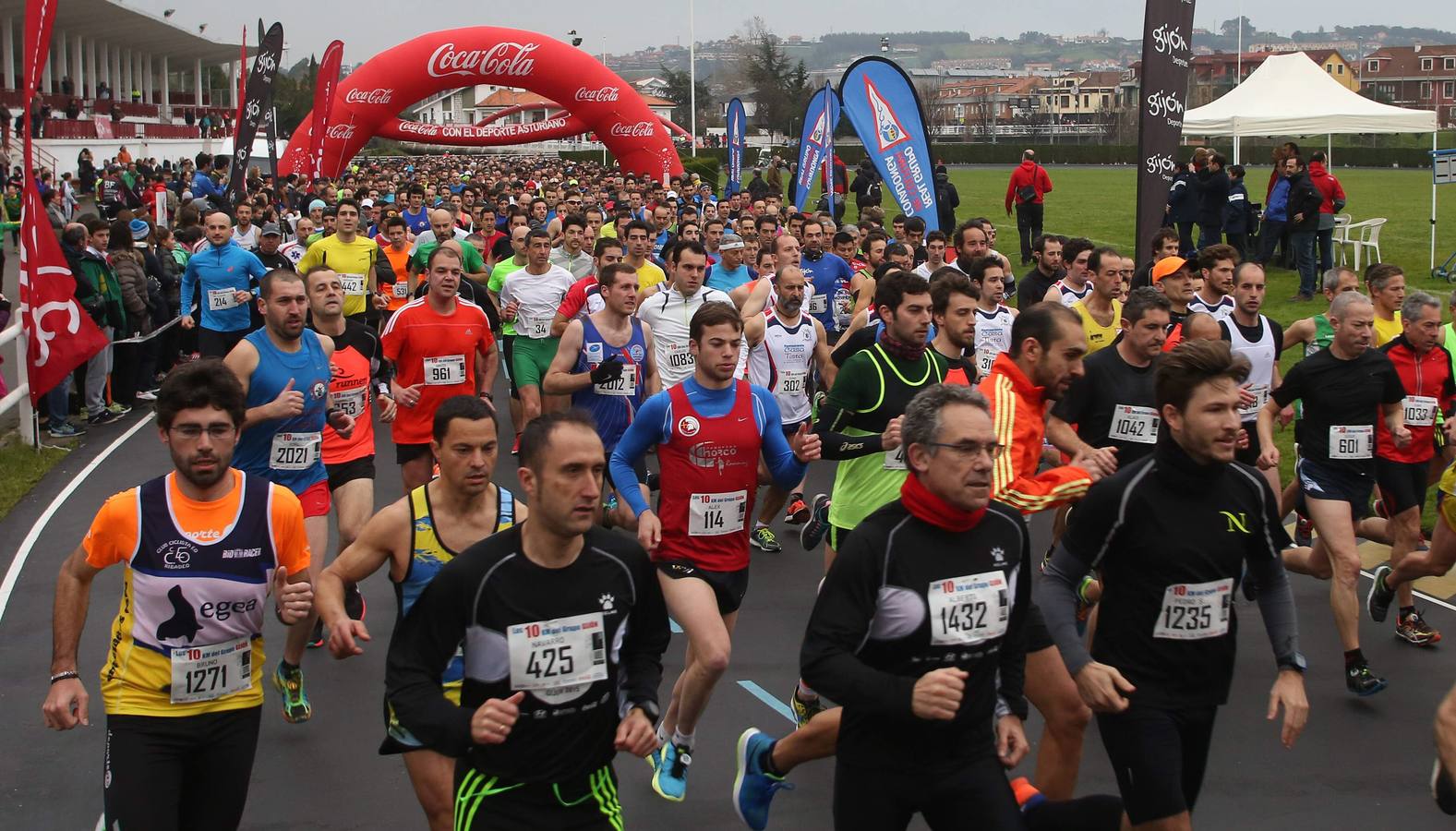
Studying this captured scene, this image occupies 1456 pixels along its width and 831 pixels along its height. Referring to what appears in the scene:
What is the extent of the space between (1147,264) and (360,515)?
7.11m

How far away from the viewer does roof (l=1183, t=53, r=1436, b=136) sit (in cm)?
2425

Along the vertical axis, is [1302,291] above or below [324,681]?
above

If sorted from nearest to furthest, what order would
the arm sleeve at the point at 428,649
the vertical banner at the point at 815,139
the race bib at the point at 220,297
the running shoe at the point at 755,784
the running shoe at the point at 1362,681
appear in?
the arm sleeve at the point at 428,649, the running shoe at the point at 755,784, the running shoe at the point at 1362,681, the race bib at the point at 220,297, the vertical banner at the point at 815,139

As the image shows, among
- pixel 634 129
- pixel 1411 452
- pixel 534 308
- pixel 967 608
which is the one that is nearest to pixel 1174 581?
pixel 967 608

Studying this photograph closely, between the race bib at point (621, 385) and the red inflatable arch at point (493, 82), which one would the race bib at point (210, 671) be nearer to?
the race bib at point (621, 385)

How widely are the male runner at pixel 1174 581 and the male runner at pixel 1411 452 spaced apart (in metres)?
3.71

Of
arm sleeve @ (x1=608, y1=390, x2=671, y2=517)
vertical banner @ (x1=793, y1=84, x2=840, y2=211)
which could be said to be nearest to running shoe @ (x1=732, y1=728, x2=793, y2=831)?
arm sleeve @ (x1=608, y1=390, x2=671, y2=517)

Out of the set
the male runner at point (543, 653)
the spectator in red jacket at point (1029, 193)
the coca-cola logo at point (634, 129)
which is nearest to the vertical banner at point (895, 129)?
the spectator in red jacket at point (1029, 193)

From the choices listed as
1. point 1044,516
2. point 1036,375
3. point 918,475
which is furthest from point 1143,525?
point 1044,516

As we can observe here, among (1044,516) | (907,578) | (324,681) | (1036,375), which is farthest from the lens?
(1044,516)

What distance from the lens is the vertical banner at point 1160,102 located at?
12.1 m

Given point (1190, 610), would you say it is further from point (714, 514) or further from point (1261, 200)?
point (1261, 200)

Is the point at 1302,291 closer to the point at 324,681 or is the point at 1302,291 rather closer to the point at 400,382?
the point at 400,382

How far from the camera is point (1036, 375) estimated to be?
5914mm
